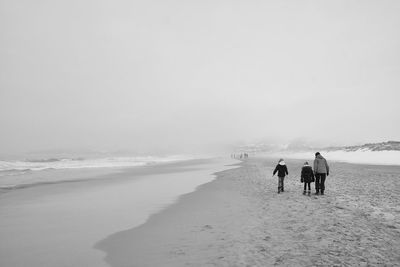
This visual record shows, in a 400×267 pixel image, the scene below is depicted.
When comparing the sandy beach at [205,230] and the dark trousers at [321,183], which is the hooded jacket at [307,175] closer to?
the dark trousers at [321,183]

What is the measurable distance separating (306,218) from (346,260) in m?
4.09

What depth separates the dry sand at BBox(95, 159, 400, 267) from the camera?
22.9 feet

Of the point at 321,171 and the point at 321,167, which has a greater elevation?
the point at 321,167

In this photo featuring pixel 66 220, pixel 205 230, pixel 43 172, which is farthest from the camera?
pixel 43 172

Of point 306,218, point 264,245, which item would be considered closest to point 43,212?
point 264,245

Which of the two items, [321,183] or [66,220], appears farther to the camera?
[321,183]

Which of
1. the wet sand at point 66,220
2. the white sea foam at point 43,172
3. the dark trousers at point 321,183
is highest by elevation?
the dark trousers at point 321,183

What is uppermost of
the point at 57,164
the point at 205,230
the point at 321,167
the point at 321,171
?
the point at 321,167

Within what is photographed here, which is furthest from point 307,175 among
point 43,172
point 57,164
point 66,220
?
point 57,164

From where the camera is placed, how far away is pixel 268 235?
878 cm

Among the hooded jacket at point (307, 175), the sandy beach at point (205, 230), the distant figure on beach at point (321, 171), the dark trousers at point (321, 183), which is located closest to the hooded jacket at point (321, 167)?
the distant figure on beach at point (321, 171)

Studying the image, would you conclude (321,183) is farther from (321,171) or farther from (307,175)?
(307,175)

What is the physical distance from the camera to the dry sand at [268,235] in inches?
274

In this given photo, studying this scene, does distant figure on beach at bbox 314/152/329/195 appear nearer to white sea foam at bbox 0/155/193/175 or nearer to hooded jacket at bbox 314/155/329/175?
hooded jacket at bbox 314/155/329/175
